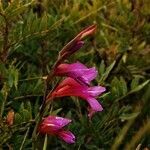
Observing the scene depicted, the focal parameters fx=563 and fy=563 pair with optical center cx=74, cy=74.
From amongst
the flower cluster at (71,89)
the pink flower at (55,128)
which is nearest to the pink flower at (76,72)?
the flower cluster at (71,89)

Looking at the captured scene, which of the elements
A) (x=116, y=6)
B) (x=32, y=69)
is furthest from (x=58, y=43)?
(x=116, y=6)

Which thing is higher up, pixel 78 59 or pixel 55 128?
pixel 55 128

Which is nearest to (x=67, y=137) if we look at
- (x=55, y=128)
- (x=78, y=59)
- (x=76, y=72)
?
(x=55, y=128)

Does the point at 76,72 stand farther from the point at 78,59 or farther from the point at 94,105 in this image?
the point at 78,59

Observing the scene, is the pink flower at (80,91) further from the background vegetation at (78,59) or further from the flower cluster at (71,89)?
the background vegetation at (78,59)

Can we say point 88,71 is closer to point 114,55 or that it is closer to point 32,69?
point 32,69
